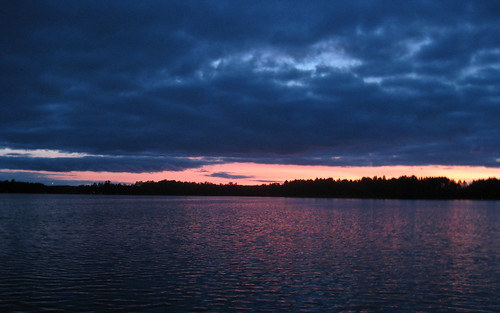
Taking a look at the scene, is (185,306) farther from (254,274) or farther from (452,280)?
(452,280)

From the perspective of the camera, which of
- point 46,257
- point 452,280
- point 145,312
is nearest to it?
point 145,312

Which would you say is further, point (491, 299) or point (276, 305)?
point (491, 299)

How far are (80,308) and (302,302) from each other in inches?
419

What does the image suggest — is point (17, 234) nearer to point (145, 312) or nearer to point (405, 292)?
point (145, 312)

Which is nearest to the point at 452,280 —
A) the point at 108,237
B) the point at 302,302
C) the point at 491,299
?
the point at 491,299

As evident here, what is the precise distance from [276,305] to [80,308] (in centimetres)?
923

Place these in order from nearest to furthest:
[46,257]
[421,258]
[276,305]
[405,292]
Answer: [276,305] < [405,292] < [46,257] < [421,258]

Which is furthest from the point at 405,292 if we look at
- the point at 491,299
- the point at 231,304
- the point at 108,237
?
the point at 108,237

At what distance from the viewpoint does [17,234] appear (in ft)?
151

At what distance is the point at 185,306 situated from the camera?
19469 millimetres

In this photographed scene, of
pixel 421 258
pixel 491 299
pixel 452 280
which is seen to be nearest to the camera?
pixel 491 299

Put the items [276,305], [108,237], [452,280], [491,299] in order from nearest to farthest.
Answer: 1. [276,305]
2. [491,299]
3. [452,280]
4. [108,237]

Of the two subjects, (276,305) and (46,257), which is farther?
(46,257)

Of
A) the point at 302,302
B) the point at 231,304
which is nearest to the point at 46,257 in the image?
the point at 231,304
